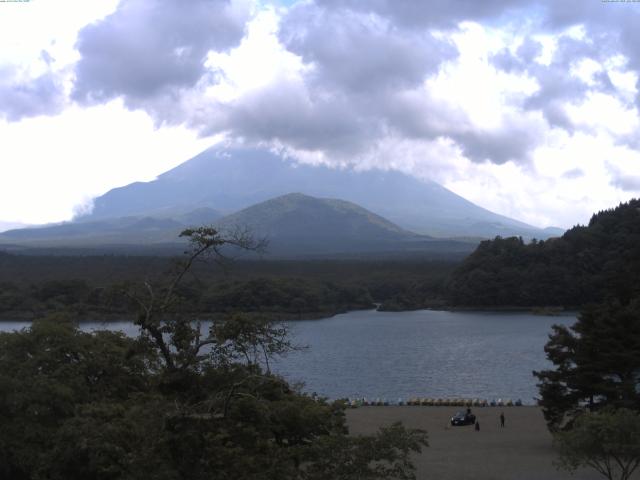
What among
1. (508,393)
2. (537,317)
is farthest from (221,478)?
(537,317)

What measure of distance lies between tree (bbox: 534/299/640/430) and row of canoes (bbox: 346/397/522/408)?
8601 mm

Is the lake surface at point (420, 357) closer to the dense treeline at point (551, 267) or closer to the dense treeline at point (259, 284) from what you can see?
the dense treeline at point (259, 284)

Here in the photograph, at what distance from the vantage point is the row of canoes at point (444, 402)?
88.3ft

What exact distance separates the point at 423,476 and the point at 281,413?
6.72 m

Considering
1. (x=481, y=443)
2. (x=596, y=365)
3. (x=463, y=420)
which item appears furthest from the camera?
(x=463, y=420)

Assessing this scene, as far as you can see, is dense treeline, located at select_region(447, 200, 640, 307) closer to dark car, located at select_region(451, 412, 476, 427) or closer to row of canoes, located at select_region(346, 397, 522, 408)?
row of canoes, located at select_region(346, 397, 522, 408)

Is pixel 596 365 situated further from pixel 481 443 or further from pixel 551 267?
pixel 551 267

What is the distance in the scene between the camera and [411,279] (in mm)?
90938

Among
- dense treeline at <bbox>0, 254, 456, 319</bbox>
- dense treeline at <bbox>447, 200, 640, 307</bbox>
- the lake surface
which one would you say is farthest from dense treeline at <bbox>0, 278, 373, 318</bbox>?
dense treeline at <bbox>447, 200, 640, 307</bbox>

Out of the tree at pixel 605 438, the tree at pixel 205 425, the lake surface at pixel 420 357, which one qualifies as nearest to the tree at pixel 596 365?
the tree at pixel 605 438

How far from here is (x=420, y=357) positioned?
4128 centimetres

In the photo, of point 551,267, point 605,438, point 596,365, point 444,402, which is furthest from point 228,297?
point 605,438

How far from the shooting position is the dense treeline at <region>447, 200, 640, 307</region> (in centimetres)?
7119

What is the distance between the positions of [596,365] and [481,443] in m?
3.90
